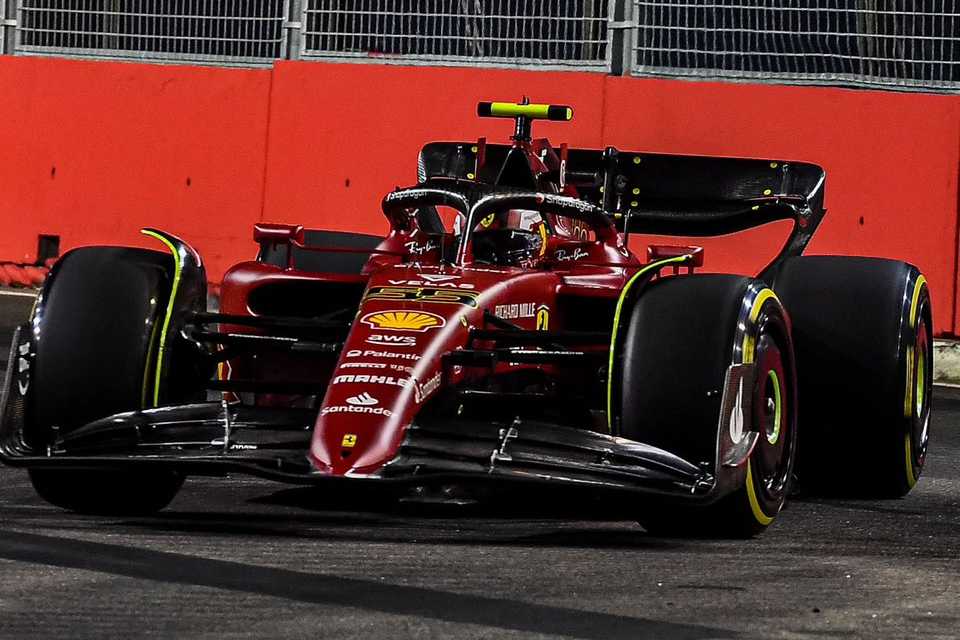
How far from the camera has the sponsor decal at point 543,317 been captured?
7.19 meters

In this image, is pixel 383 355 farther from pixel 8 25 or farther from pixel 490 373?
pixel 8 25

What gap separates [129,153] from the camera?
14.9 metres

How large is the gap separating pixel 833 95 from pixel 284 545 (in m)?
8.08

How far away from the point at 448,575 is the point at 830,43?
8643 mm

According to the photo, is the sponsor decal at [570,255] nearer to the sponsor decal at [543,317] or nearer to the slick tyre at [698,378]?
the sponsor decal at [543,317]

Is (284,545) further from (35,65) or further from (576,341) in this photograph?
(35,65)

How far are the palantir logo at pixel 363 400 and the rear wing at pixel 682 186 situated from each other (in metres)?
3.13

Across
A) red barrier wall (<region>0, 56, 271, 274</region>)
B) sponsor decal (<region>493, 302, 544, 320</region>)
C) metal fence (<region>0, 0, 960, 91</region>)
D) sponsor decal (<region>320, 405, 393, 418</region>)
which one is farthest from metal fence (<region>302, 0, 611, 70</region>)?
sponsor decal (<region>320, 405, 393, 418</region>)

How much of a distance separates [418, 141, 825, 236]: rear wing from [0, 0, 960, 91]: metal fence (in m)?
4.21

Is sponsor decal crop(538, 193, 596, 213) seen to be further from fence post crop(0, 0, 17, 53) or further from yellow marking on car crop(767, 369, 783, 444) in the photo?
fence post crop(0, 0, 17, 53)

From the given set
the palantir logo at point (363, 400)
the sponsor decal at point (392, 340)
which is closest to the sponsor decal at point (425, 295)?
the sponsor decal at point (392, 340)

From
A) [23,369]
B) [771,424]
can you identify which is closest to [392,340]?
[23,369]

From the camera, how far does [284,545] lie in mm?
6066

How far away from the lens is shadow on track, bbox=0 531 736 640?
4.91 meters
